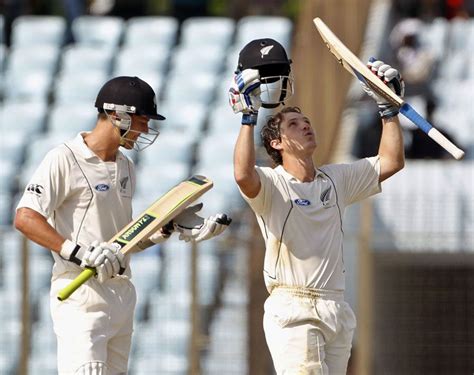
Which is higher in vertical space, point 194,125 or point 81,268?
point 194,125

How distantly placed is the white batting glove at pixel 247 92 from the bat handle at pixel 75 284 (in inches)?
35.5

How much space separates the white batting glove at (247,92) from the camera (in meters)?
6.05

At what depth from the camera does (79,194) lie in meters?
6.45

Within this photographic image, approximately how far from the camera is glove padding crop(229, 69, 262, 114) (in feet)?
19.8

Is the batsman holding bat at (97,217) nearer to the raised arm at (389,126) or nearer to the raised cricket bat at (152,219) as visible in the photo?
the raised cricket bat at (152,219)

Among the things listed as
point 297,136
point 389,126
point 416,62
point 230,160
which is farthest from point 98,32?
point 297,136

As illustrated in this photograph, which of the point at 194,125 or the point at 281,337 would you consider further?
the point at 194,125

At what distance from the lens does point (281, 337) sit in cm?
620

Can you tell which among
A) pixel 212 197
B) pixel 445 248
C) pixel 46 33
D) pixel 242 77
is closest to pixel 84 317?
pixel 242 77

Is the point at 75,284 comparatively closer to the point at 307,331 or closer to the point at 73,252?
the point at 73,252

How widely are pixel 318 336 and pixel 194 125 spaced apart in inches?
266

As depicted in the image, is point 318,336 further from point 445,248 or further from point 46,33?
point 46,33

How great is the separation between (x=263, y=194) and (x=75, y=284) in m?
0.86

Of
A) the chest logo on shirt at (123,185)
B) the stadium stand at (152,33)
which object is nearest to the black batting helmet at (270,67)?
the chest logo on shirt at (123,185)
